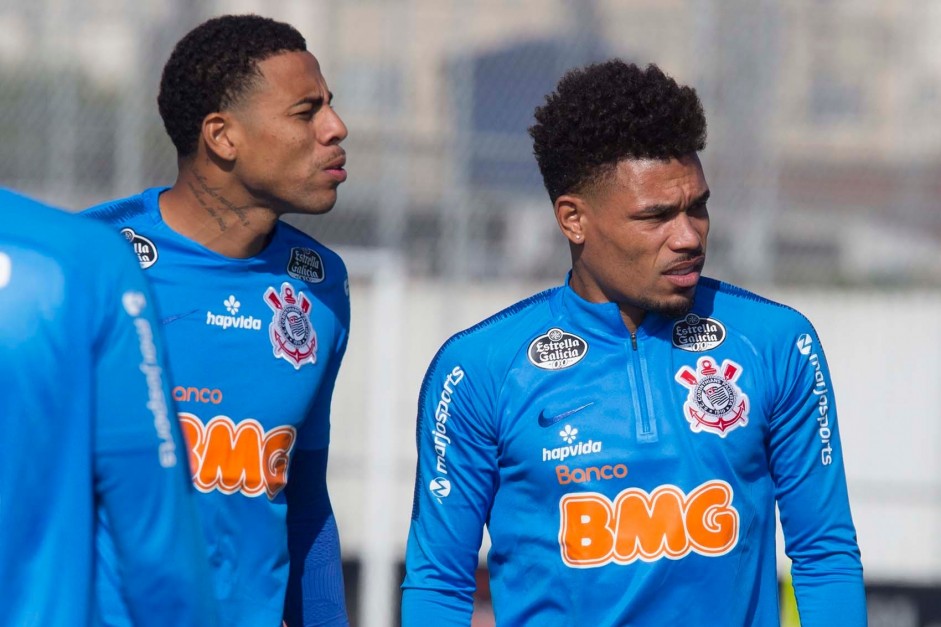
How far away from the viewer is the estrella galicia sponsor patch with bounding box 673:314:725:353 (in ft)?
9.41

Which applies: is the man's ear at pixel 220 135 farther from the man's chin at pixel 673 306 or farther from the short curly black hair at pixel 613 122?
the man's chin at pixel 673 306

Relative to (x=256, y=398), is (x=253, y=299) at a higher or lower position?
higher

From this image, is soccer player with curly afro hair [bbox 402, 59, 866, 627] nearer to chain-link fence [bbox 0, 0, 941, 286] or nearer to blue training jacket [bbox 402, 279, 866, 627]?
blue training jacket [bbox 402, 279, 866, 627]

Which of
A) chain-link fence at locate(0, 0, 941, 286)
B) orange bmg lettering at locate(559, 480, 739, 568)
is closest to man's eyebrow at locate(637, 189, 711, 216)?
orange bmg lettering at locate(559, 480, 739, 568)

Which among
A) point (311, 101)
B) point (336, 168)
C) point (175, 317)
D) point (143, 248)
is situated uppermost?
point (311, 101)

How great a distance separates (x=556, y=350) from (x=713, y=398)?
0.36m

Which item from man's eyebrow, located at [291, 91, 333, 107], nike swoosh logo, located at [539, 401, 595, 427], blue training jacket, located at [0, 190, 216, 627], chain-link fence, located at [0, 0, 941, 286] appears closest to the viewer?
blue training jacket, located at [0, 190, 216, 627]

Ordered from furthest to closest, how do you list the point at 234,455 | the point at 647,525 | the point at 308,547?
the point at 308,547
the point at 234,455
the point at 647,525

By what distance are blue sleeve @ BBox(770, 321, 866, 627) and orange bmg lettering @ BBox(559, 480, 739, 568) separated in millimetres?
172

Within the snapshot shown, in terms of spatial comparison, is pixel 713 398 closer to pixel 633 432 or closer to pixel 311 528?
pixel 633 432

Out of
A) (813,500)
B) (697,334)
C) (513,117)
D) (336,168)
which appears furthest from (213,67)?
(513,117)

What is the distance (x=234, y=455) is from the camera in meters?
2.99

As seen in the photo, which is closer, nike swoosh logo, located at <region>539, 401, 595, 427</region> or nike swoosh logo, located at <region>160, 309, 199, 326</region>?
nike swoosh logo, located at <region>539, 401, 595, 427</region>

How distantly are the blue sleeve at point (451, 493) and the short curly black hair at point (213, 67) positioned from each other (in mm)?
872
